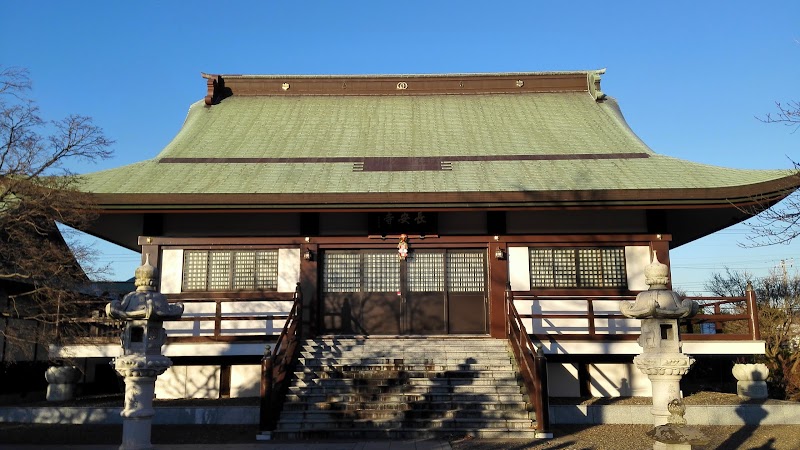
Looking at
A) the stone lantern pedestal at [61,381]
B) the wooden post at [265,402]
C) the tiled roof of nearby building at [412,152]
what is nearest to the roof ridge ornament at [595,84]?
the tiled roof of nearby building at [412,152]

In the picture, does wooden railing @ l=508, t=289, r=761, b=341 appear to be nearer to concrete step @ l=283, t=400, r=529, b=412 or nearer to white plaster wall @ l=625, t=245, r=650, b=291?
white plaster wall @ l=625, t=245, r=650, b=291

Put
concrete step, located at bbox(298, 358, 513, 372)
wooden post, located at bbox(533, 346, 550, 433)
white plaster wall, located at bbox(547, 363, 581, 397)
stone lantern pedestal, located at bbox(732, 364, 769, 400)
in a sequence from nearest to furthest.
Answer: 1. wooden post, located at bbox(533, 346, 550, 433)
2. concrete step, located at bbox(298, 358, 513, 372)
3. stone lantern pedestal, located at bbox(732, 364, 769, 400)
4. white plaster wall, located at bbox(547, 363, 581, 397)

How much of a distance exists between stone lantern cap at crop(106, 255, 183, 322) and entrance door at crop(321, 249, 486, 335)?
640 centimetres

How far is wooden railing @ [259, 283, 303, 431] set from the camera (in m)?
11.5

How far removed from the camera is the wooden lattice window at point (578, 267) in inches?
627

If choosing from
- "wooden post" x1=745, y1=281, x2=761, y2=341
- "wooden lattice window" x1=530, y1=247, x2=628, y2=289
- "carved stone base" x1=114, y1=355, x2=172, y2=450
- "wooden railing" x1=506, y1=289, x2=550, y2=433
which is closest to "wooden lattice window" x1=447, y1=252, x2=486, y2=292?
"wooden lattice window" x1=530, y1=247, x2=628, y2=289

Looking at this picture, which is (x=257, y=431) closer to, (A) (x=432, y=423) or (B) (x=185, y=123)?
(A) (x=432, y=423)

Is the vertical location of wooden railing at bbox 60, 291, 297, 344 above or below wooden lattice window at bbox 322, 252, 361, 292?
below

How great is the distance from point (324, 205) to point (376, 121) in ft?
22.4

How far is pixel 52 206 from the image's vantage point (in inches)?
455

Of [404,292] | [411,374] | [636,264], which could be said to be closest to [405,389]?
[411,374]

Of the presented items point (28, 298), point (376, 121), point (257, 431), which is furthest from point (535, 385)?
point (28, 298)

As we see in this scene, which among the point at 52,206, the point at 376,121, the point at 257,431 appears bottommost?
the point at 257,431

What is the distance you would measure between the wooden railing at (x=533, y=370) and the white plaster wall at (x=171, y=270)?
8.36 meters
